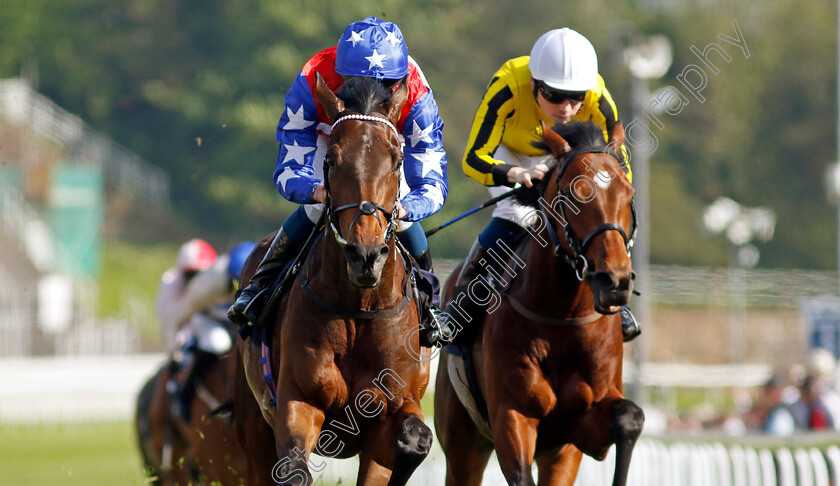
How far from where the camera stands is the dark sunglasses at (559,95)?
231 inches

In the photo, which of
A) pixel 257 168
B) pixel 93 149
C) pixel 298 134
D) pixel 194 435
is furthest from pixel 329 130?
pixel 93 149

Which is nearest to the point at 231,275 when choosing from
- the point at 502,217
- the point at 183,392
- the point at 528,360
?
the point at 183,392

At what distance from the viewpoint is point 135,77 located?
37125 millimetres

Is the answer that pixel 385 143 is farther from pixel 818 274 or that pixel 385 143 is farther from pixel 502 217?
pixel 818 274

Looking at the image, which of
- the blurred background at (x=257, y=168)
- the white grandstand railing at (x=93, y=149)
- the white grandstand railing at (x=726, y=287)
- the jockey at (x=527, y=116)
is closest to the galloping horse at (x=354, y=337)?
the jockey at (x=527, y=116)

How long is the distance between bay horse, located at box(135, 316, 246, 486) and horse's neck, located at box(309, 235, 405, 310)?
270cm

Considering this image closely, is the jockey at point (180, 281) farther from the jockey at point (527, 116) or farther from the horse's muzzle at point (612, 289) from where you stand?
the horse's muzzle at point (612, 289)

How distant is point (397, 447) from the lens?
185 inches

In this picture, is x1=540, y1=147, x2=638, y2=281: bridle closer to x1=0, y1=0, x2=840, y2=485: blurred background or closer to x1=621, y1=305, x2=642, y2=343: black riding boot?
x1=621, y1=305, x2=642, y2=343: black riding boot

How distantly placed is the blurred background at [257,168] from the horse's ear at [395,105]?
65.8 feet

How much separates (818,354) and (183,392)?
21.7 feet

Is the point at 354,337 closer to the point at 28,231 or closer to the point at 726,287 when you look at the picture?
the point at 28,231

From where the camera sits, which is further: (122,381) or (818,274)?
(818,274)

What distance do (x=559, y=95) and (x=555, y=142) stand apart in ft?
1.46
